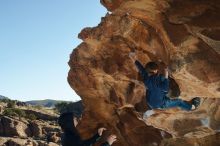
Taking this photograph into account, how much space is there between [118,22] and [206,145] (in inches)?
226

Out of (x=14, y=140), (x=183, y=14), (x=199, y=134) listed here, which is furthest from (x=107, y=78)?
(x=14, y=140)

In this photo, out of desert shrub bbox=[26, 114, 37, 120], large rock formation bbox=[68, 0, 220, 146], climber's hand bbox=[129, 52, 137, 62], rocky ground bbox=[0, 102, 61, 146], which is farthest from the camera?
desert shrub bbox=[26, 114, 37, 120]

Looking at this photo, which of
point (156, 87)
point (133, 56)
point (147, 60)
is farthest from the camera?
point (133, 56)

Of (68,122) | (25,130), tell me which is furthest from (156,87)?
(25,130)

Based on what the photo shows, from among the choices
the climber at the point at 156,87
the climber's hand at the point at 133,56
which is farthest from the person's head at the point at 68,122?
the climber's hand at the point at 133,56

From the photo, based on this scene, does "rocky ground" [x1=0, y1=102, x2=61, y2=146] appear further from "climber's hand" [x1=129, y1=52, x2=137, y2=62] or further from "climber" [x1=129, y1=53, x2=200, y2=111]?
"climber" [x1=129, y1=53, x2=200, y2=111]

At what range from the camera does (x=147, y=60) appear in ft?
47.8

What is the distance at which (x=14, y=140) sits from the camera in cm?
4325

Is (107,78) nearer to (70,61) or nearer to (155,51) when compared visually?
(70,61)

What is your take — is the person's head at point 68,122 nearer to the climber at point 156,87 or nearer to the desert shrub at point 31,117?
the climber at point 156,87

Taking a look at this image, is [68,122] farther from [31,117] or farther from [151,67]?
[31,117]

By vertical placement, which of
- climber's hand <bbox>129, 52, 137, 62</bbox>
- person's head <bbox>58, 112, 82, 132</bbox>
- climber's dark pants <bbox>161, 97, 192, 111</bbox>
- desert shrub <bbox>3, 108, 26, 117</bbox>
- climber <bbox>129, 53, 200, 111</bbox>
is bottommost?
desert shrub <bbox>3, 108, 26, 117</bbox>

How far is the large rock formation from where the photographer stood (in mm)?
10633

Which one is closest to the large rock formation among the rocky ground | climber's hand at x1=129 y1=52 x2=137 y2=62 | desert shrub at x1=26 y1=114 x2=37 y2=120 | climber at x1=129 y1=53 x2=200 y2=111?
climber's hand at x1=129 y1=52 x2=137 y2=62
